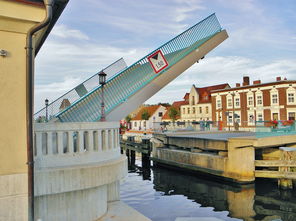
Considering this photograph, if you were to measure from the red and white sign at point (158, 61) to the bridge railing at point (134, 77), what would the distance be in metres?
0.14

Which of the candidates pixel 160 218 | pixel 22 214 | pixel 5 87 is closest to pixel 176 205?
pixel 160 218

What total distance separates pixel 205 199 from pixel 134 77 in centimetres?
749

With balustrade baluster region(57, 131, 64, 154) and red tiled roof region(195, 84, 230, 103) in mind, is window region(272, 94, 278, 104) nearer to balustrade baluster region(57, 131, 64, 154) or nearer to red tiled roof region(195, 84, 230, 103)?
red tiled roof region(195, 84, 230, 103)

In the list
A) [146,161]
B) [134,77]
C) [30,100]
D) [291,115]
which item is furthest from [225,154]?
[291,115]

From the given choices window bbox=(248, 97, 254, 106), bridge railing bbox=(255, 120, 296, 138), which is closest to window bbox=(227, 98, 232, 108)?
window bbox=(248, 97, 254, 106)

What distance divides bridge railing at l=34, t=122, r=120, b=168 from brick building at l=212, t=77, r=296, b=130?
32.1 metres

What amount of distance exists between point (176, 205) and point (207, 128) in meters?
17.0

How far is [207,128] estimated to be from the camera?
2973 cm

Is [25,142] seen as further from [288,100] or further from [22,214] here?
[288,100]

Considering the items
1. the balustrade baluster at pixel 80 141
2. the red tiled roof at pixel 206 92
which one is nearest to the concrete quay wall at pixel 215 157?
the balustrade baluster at pixel 80 141

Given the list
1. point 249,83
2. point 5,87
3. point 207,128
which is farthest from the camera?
point 249,83

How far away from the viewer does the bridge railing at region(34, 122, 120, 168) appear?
587 cm

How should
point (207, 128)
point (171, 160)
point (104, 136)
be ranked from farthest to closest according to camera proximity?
point (207, 128)
point (171, 160)
point (104, 136)

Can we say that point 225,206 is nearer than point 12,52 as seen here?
No
